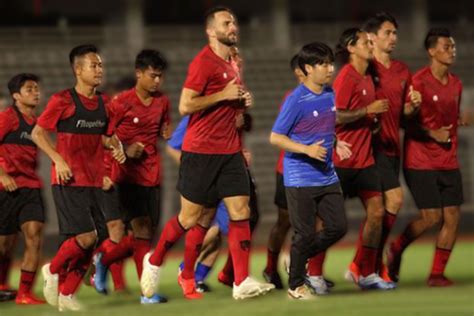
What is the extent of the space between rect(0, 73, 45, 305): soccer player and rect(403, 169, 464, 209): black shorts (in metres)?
3.39

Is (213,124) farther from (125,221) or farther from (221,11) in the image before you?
(125,221)

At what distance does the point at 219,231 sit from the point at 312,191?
1.93 metres

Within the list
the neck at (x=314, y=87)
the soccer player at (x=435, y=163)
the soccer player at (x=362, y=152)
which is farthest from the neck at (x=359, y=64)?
the neck at (x=314, y=87)

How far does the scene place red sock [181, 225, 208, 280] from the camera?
33.4 feet

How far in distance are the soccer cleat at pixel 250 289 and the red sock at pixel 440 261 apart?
239 cm

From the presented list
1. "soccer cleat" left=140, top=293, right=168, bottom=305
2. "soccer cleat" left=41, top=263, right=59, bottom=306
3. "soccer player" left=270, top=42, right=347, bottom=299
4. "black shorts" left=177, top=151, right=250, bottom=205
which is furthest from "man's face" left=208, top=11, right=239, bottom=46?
"soccer cleat" left=41, top=263, right=59, bottom=306

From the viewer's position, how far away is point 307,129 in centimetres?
968

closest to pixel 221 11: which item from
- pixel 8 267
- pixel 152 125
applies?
pixel 152 125

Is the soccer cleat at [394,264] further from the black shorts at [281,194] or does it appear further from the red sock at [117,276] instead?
the red sock at [117,276]

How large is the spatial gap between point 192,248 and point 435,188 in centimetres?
239

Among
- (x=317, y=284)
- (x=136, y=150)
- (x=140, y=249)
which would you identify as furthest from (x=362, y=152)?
(x=140, y=249)

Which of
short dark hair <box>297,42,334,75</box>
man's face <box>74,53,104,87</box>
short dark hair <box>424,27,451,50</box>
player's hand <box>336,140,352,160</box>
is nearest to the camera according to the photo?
short dark hair <box>297,42,334,75</box>

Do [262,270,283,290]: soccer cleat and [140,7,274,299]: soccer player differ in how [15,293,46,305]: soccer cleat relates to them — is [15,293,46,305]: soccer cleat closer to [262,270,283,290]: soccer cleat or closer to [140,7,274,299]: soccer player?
[140,7,274,299]: soccer player

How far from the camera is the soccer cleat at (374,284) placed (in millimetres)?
10570
